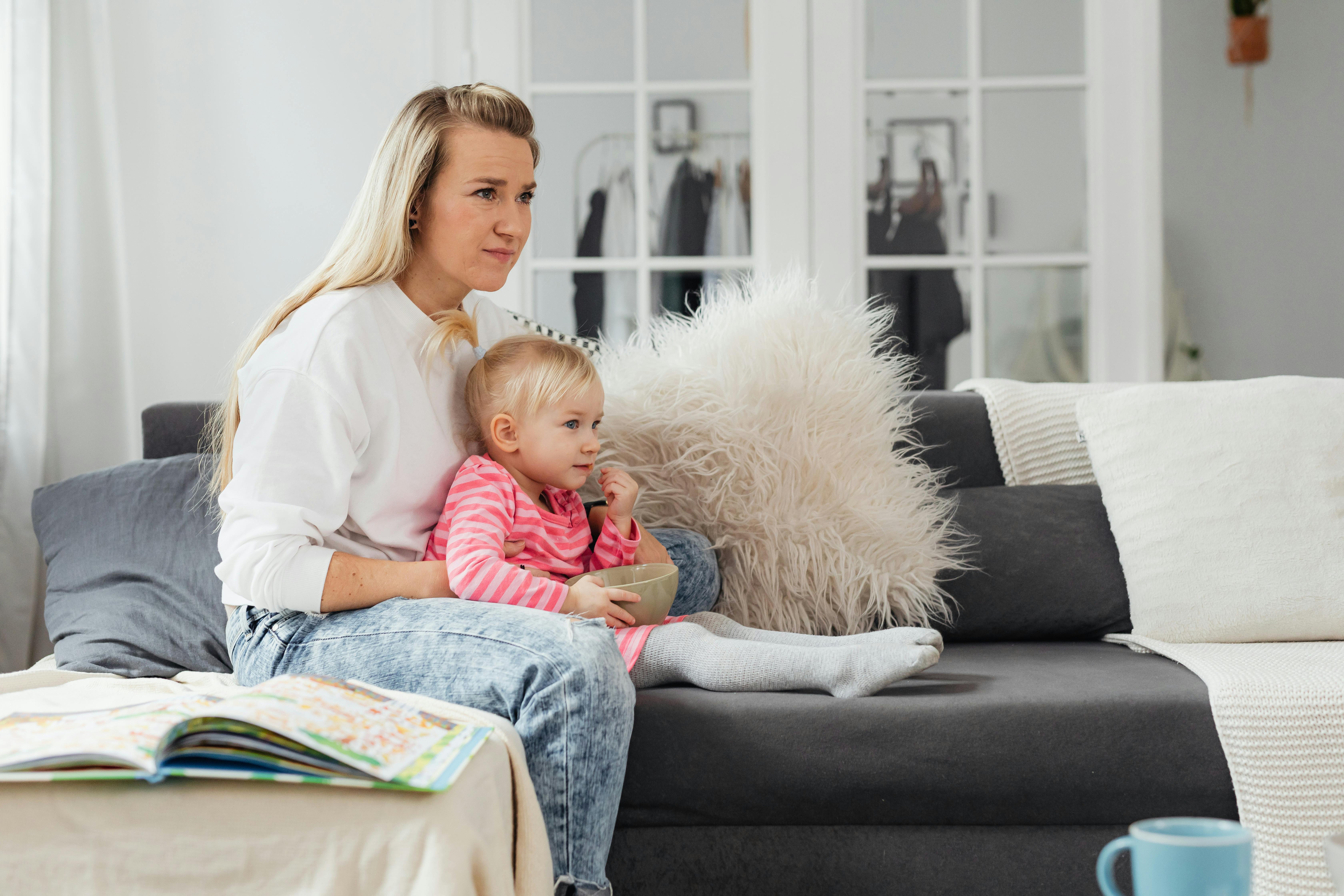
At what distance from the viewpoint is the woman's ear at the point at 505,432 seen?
142 centimetres

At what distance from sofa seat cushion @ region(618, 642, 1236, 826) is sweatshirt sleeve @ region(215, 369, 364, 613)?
1.42 ft

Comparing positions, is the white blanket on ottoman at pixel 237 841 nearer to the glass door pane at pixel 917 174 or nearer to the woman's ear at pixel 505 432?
the woman's ear at pixel 505 432

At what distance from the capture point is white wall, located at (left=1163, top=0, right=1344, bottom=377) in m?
3.92

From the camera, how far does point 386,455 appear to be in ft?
4.38

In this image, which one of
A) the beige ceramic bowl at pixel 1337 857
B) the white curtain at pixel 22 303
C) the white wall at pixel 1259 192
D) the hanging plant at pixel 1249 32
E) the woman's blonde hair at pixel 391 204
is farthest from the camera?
the white wall at pixel 1259 192

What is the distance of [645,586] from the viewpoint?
1.36 meters

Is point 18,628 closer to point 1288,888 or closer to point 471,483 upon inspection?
point 471,483

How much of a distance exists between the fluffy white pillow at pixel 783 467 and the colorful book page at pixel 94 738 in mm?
894

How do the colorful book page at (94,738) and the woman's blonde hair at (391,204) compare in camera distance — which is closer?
the colorful book page at (94,738)

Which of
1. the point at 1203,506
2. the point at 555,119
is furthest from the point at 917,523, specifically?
the point at 555,119

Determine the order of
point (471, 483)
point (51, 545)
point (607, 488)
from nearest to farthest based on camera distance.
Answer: point (471, 483) → point (607, 488) → point (51, 545)

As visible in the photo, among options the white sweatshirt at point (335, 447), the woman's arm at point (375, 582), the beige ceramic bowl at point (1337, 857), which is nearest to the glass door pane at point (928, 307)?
the white sweatshirt at point (335, 447)

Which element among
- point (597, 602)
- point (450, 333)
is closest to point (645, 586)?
point (597, 602)

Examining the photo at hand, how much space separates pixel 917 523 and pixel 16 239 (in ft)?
6.53
